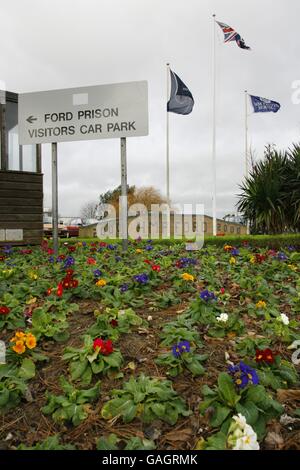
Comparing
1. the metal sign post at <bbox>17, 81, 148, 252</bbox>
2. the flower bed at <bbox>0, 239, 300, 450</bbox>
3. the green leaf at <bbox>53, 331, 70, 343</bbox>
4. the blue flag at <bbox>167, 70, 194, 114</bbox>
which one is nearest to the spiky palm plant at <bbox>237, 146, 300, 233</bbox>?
the blue flag at <bbox>167, 70, 194, 114</bbox>

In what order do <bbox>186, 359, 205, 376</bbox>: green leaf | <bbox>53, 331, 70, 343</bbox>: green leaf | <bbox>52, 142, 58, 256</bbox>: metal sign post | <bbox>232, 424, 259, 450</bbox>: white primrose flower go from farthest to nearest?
<bbox>52, 142, 58, 256</bbox>: metal sign post, <bbox>53, 331, 70, 343</bbox>: green leaf, <bbox>186, 359, 205, 376</bbox>: green leaf, <bbox>232, 424, 259, 450</bbox>: white primrose flower

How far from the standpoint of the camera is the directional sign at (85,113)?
5.25 metres

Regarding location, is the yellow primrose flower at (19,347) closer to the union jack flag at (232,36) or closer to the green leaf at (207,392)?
the green leaf at (207,392)

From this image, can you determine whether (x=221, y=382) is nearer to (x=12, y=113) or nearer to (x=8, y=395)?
(x=8, y=395)

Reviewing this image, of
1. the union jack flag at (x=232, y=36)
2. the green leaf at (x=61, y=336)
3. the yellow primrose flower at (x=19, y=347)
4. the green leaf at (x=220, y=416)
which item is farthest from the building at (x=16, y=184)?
the union jack flag at (x=232, y=36)

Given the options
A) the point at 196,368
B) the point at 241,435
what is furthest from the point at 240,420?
the point at 196,368

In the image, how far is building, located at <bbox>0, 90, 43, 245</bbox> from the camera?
834 centimetres

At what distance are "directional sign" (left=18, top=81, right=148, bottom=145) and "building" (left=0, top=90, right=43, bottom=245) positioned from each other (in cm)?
295

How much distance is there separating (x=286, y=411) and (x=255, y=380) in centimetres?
23

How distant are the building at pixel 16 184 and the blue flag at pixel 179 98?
9763 mm

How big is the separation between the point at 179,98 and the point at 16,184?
10.8 meters

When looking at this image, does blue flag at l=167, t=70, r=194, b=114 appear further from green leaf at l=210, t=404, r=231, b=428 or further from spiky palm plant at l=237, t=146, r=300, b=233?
green leaf at l=210, t=404, r=231, b=428

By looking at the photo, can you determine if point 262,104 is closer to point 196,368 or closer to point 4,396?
point 196,368
